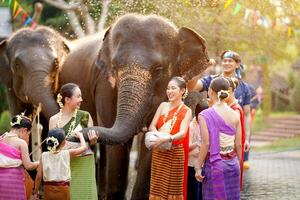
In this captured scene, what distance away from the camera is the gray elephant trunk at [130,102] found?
8.68 meters

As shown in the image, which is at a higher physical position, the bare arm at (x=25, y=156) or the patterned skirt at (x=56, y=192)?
the bare arm at (x=25, y=156)

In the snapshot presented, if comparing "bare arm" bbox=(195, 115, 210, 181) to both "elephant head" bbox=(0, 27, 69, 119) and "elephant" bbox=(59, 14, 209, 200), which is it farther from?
"elephant head" bbox=(0, 27, 69, 119)

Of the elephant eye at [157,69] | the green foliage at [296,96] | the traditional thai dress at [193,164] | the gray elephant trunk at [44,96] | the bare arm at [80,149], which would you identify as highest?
the elephant eye at [157,69]

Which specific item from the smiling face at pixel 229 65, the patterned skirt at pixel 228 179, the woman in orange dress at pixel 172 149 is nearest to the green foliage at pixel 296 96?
the smiling face at pixel 229 65

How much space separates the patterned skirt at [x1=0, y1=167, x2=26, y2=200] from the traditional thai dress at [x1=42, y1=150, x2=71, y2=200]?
29 cm

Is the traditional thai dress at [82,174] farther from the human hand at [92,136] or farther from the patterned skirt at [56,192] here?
the patterned skirt at [56,192]

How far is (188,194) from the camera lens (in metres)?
9.61

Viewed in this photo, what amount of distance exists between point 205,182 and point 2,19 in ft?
48.3

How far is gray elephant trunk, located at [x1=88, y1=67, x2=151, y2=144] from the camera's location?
8684 millimetres

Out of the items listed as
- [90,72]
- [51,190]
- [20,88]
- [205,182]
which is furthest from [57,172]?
[20,88]

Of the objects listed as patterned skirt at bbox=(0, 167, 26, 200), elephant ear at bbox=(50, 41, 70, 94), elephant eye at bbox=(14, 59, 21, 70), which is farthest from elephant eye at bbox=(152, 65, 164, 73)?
elephant eye at bbox=(14, 59, 21, 70)

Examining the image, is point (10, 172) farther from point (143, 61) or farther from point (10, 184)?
point (143, 61)

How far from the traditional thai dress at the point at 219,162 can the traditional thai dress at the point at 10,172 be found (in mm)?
1838

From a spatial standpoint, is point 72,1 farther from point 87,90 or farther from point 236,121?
point 236,121
